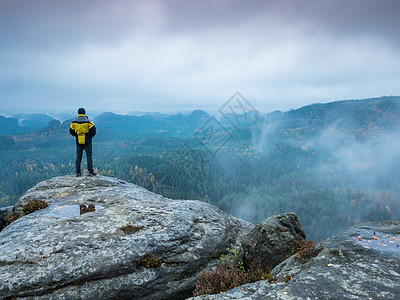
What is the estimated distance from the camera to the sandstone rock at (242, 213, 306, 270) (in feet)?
33.0

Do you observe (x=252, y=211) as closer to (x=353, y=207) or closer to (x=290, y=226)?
(x=353, y=207)

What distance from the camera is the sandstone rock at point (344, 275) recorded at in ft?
18.1

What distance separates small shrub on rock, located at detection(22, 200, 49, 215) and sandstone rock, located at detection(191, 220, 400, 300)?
36.9ft

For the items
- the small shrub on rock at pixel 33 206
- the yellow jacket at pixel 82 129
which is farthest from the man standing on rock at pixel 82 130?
the small shrub on rock at pixel 33 206

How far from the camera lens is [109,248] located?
364 inches

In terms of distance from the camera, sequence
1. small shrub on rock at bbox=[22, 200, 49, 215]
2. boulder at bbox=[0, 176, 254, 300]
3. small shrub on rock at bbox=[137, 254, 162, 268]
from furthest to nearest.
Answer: small shrub on rock at bbox=[22, 200, 49, 215] < small shrub on rock at bbox=[137, 254, 162, 268] < boulder at bbox=[0, 176, 254, 300]

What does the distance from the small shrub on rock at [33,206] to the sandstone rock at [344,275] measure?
11.2 meters

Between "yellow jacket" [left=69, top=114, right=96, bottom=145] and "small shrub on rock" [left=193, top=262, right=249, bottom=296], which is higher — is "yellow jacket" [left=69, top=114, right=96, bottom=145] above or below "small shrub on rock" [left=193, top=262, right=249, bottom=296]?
above

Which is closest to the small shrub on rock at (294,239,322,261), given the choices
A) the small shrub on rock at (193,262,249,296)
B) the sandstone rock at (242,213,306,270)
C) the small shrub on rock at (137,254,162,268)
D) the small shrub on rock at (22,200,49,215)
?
the small shrub on rock at (193,262,249,296)

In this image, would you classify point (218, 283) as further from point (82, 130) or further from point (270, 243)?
point (82, 130)

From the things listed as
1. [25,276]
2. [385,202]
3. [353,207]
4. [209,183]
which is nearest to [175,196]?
[209,183]

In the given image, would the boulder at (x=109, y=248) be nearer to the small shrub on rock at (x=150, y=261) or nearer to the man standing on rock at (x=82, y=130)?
the small shrub on rock at (x=150, y=261)

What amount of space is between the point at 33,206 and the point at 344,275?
15.0 meters

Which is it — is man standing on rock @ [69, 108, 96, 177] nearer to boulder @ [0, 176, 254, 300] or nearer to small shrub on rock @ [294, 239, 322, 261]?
boulder @ [0, 176, 254, 300]
